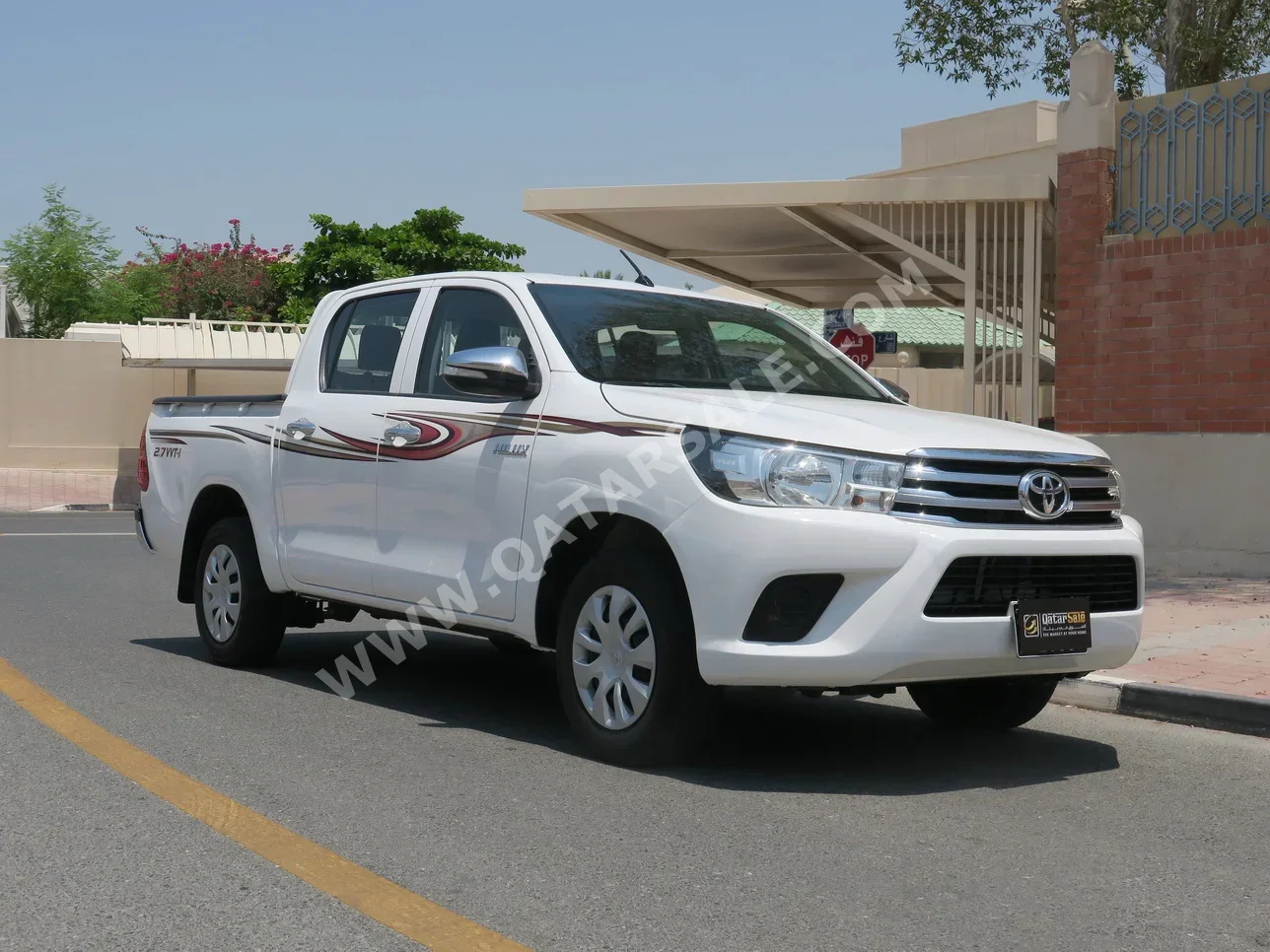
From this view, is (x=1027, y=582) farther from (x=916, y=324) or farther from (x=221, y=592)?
(x=916, y=324)

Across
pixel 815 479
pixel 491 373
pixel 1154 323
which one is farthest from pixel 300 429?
pixel 1154 323

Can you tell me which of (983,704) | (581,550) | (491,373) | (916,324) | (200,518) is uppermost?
(916,324)

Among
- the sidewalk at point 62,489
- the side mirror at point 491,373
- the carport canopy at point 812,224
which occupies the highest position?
the carport canopy at point 812,224

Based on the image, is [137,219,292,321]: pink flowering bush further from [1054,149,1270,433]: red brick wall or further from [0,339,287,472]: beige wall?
[1054,149,1270,433]: red brick wall

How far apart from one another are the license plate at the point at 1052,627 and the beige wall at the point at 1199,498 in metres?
7.84

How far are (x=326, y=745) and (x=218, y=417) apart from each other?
275cm

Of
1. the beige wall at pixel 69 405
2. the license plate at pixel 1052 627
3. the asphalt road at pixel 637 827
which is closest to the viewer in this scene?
the asphalt road at pixel 637 827

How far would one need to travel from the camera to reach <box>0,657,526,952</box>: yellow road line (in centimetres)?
399

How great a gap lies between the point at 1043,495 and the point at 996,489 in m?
0.22

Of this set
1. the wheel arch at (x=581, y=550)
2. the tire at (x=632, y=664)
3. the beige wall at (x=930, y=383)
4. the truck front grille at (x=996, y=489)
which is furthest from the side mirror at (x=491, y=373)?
the beige wall at (x=930, y=383)

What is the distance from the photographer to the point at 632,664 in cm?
585

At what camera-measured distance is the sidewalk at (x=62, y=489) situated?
2680 cm

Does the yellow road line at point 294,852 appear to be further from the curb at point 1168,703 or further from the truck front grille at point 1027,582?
the curb at point 1168,703

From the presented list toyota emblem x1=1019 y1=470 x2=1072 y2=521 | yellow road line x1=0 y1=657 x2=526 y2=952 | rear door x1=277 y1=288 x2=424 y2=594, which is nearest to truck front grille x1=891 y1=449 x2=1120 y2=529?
toyota emblem x1=1019 y1=470 x2=1072 y2=521
